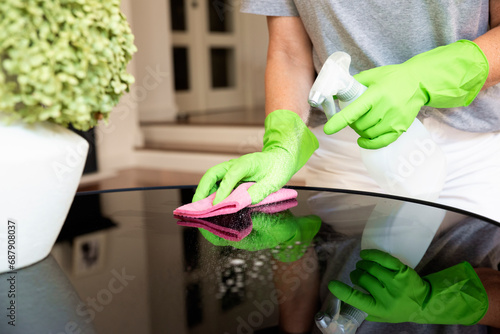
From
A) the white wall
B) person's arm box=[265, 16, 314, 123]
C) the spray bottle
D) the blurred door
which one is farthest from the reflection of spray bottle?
the blurred door

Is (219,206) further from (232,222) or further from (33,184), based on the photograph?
(33,184)

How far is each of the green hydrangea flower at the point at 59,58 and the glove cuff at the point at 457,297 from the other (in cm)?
38

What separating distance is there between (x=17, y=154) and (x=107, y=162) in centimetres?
372

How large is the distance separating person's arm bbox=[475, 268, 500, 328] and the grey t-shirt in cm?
52

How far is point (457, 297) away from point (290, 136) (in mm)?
553

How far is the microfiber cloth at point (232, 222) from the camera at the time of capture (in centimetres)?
70

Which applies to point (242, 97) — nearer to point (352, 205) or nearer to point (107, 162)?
point (107, 162)

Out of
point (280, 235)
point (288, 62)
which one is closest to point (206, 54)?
point (288, 62)

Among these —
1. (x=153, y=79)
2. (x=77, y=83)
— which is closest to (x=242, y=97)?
(x=153, y=79)

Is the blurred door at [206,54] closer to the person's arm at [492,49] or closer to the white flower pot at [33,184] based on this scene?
the person's arm at [492,49]

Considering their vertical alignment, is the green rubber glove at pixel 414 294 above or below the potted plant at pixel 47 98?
below

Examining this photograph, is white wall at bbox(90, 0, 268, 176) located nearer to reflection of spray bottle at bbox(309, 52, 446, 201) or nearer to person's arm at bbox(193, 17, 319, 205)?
person's arm at bbox(193, 17, 319, 205)

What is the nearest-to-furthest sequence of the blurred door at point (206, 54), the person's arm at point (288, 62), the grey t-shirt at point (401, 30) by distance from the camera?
the grey t-shirt at point (401, 30), the person's arm at point (288, 62), the blurred door at point (206, 54)

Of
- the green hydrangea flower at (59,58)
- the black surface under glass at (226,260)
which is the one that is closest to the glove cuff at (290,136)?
the black surface under glass at (226,260)
